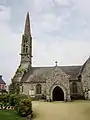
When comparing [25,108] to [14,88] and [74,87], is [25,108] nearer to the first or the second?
[74,87]

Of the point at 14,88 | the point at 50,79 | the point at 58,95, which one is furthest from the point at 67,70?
the point at 14,88

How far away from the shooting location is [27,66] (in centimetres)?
4994

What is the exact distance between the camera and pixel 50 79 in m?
38.7

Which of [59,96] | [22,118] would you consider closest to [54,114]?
[22,118]

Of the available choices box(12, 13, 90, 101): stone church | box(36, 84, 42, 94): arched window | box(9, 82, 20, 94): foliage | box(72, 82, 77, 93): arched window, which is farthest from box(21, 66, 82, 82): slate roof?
box(36, 84, 42, 94): arched window

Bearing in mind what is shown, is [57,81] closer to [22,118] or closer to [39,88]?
[39,88]

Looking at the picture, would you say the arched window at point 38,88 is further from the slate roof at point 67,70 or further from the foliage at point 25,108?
the foliage at point 25,108

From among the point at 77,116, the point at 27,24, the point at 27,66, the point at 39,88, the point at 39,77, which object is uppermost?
the point at 27,24

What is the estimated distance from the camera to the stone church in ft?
126

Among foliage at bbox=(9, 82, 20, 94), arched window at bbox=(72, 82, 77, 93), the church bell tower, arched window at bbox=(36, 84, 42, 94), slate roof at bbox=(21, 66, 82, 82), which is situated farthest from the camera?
the church bell tower

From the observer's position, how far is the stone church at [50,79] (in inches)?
1510

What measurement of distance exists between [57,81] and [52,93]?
9.18 ft

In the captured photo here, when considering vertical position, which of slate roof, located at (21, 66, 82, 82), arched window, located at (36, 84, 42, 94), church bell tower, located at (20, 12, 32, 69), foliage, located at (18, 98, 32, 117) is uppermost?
church bell tower, located at (20, 12, 32, 69)

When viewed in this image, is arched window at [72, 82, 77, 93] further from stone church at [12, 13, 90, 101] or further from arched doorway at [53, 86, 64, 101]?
arched doorway at [53, 86, 64, 101]
